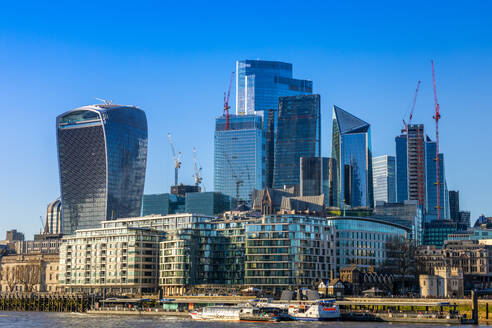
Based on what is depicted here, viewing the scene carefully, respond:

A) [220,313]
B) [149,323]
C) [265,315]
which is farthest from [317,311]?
[149,323]

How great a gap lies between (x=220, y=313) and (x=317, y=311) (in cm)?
2551

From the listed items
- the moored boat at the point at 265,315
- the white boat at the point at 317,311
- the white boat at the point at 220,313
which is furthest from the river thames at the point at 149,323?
the moored boat at the point at 265,315

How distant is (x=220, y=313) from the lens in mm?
186750

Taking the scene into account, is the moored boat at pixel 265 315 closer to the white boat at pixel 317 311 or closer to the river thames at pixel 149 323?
the white boat at pixel 317 311

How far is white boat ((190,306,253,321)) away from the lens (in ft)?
603

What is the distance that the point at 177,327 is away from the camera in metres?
160

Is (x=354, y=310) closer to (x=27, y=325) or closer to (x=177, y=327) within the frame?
(x=177, y=327)

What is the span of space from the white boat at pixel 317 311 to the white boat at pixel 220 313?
36.7 feet

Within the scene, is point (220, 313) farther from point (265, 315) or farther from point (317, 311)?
point (317, 311)

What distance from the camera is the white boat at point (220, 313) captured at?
183875 mm

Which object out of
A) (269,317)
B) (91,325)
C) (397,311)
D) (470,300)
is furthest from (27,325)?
(470,300)

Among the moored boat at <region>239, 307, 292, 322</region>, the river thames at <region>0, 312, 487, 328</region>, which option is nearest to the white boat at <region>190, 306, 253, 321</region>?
the moored boat at <region>239, 307, 292, 322</region>

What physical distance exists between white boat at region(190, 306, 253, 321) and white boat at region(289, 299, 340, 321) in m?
11.2

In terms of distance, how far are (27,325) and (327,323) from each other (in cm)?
6473
